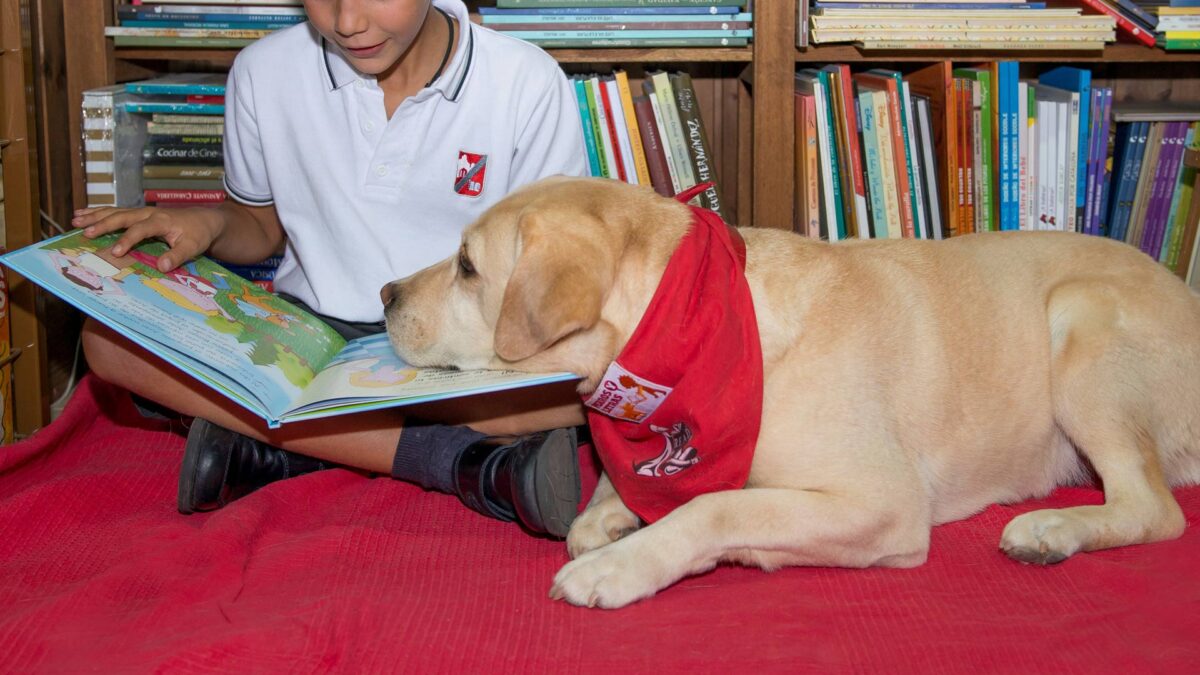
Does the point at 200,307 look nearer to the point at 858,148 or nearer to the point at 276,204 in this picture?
the point at 276,204

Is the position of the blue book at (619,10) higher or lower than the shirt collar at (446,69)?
higher

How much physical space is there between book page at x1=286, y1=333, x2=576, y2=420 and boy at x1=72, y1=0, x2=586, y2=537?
9.1 inches

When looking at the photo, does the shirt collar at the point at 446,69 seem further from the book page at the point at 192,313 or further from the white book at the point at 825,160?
the white book at the point at 825,160

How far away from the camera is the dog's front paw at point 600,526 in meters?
1.97

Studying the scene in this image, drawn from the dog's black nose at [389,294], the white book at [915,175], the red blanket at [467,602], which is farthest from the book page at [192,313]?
the white book at [915,175]

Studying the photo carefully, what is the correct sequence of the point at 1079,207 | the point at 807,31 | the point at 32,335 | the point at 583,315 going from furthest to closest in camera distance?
the point at 1079,207 → the point at 807,31 → the point at 32,335 → the point at 583,315

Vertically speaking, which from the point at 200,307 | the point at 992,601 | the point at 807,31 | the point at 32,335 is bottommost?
the point at 992,601

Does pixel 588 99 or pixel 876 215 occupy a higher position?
pixel 588 99

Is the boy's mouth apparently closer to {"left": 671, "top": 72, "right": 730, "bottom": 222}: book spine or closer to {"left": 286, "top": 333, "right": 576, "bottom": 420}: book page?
{"left": 286, "top": 333, "right": 576, "bottom": 420}: book page

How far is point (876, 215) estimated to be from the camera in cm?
324

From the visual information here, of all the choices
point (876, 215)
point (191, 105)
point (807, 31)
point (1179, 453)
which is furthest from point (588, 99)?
point (1179, 453)

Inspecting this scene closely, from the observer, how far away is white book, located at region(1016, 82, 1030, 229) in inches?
126

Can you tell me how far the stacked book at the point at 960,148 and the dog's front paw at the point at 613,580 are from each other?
172 cm

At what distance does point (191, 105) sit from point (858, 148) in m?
1.91
